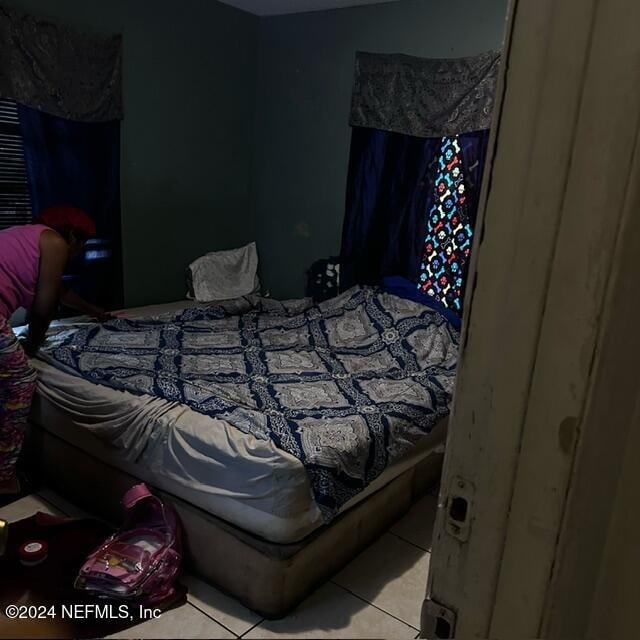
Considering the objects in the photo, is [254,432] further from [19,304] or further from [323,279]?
[323,279]

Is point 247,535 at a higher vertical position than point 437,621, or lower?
lower

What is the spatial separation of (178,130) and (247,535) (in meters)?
2.96

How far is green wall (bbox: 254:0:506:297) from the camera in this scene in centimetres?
347

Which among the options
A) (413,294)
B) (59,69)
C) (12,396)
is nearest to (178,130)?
Answer: (59,69)

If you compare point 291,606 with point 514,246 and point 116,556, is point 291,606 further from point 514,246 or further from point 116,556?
point 514,246

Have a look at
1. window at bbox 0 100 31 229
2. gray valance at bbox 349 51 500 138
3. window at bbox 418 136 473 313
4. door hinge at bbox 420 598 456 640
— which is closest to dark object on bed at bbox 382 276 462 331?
window at bbox 418 136 473 313

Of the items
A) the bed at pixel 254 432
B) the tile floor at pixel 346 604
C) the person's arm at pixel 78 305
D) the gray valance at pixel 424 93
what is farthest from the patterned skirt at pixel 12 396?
the gray valance at pixel 424 93

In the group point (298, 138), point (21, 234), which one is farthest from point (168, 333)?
point (298, 138)

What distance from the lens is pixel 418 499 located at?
2705 mm

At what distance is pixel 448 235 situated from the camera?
3.48 meters

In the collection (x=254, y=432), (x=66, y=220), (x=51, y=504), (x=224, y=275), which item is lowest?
(x=51, y=504)

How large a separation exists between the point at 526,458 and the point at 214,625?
1.65 m

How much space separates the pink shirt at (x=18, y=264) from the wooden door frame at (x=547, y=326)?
2286 millimetres

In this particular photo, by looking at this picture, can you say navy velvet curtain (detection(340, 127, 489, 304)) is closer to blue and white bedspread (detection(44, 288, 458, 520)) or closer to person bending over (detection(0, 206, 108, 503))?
blue and white bedspread (detection(44, 288, 458, 520))
